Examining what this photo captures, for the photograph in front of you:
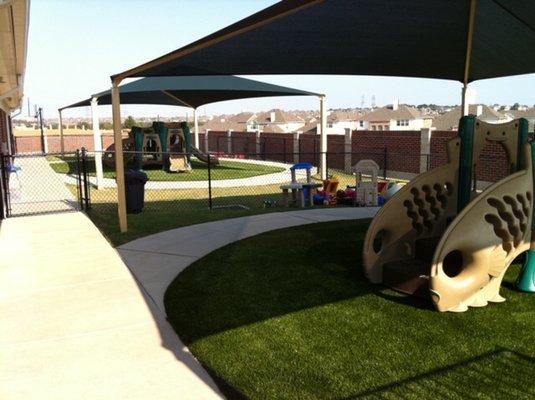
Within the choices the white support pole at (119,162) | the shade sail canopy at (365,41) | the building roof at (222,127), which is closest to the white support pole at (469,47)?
the shade sail canopy at (365,41)

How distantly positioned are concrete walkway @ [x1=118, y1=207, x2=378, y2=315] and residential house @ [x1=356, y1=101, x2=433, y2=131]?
79220 millimetres

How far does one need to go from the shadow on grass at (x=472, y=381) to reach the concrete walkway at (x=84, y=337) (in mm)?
1435

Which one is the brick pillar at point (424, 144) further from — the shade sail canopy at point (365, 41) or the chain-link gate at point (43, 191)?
the chain-link gate at point (43, 191)

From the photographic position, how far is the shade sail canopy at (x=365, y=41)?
21.2 ft

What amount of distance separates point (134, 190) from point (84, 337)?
760 cm

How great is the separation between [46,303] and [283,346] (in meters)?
3.16

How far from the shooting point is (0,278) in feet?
22.9

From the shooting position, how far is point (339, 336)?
479 cm

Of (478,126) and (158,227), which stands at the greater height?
(478,126)

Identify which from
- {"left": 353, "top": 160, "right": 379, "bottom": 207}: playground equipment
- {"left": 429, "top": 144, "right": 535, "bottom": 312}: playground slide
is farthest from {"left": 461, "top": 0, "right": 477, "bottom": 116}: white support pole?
{"left": 429, "top": 144, "right": 535, "bottom": 312}: playground slide

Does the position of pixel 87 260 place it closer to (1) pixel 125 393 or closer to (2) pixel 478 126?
(1) pixel 125 393

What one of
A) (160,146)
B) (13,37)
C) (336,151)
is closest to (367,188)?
(13,37)

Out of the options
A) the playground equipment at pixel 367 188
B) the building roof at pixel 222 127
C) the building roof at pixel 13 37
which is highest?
the building roof at pixel 13 37

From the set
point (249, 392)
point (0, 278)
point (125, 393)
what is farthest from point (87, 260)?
point (249, 392)
